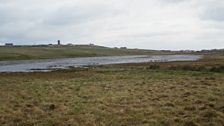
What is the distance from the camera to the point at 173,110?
17.4m

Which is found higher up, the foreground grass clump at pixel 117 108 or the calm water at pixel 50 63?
the foreground grass clump at pixel 117 108

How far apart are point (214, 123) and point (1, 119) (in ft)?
27.2

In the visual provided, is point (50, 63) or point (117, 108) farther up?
point (117, 108)

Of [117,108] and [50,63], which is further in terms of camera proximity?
[50,63]

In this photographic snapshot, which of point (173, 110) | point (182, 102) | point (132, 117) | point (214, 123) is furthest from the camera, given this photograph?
point (182, 102)

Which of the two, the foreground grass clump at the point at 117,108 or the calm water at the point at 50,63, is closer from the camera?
the foreground grass clump at the point at 117,108

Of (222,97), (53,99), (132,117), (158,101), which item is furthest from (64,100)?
(222,97)

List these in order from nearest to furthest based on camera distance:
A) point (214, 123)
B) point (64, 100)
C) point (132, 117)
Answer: point (214, 123) → point (132, 117) → point (64, 100)

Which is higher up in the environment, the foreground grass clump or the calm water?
the foreground grass clump

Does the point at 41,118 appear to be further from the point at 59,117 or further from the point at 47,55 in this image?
the point at 47,55

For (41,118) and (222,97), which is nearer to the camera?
(41,118)

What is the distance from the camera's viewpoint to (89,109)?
18.2 meters

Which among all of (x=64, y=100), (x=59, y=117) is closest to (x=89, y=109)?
(x=59, y=117)

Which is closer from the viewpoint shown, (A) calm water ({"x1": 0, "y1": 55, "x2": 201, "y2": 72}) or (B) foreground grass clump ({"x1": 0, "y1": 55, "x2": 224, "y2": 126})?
(B) foreground grass clump ({"x1": 0, "y1": 55, "x2": 224, "y2": 126})
